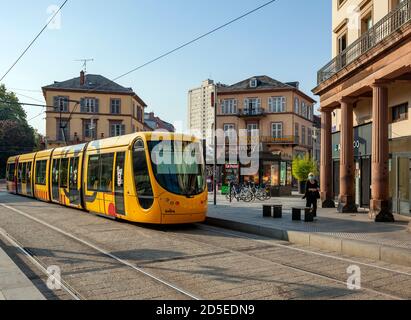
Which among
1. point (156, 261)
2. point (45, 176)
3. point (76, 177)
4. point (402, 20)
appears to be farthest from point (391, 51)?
point (45, 176)

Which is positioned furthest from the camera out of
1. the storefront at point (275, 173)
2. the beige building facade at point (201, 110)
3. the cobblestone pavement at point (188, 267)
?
the beige building facade at point (201, 110)

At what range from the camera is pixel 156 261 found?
861cm

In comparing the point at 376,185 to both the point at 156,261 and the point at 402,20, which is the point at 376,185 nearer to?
the point at 402,20

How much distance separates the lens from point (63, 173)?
19.7 metres

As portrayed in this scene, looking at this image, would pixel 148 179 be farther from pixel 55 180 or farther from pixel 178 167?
pixel 55 180

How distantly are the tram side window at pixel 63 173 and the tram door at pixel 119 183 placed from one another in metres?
6.03

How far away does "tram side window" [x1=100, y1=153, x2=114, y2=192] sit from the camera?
1459 cm

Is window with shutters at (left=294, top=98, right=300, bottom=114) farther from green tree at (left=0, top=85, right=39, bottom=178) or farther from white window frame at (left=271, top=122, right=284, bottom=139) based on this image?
green tree at (left=0, top=85, right=39, bottom=178)

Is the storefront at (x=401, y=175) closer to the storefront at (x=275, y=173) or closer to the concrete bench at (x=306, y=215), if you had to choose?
the concrete bench at (x=306, y=215)

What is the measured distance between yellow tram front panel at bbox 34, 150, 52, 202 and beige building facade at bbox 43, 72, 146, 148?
35416 mm

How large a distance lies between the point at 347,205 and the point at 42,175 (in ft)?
52.0

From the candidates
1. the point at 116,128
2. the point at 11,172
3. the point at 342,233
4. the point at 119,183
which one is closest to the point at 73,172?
the point at 119,183

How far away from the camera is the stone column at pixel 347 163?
18281 mm

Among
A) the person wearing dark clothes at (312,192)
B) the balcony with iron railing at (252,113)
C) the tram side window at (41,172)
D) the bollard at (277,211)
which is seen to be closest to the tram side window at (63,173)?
the tram side window at (41,172)
